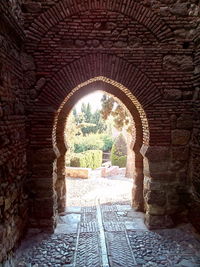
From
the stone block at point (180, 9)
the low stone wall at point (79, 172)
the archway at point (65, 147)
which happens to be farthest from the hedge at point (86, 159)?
the stone block at point (180, 9)

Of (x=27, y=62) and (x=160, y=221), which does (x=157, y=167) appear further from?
(x=27, y=62)

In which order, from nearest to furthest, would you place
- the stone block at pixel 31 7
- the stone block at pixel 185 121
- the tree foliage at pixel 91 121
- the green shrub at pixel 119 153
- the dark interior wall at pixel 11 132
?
the dark interior wall at pixel 11 132 → the stone block at pixel 31 7 → the stone block at pixel 185 121 → the green shrub at pixel 119 153 → the tree foliage at pixel 91 121

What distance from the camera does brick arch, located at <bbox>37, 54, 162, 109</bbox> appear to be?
449 centimetres

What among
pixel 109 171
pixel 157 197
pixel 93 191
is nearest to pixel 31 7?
pixel 157 197

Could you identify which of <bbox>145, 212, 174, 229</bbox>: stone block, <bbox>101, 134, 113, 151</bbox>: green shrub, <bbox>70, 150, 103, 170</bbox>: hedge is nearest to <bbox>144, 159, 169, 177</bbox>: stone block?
<bbox>145, 212, 174, 229</bbox>: stone block

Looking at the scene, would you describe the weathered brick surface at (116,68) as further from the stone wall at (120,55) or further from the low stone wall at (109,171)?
the low stone wall at (109,171)

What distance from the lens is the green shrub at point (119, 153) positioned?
18156mm

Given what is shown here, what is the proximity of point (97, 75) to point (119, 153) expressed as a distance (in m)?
14.6

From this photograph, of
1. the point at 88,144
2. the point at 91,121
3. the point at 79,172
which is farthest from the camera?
the point at 91,121

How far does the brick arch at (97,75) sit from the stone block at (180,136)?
2.64 ft

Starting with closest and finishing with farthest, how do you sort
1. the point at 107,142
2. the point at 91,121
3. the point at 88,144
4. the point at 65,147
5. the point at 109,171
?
the point at 65,147
the point at 109,171
the point at 88,144
the point at 107,142
the point at 91,121

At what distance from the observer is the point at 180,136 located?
4.73 meters

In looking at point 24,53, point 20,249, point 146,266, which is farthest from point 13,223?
point 24,53

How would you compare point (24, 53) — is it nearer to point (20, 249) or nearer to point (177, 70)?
point (177, 70)
